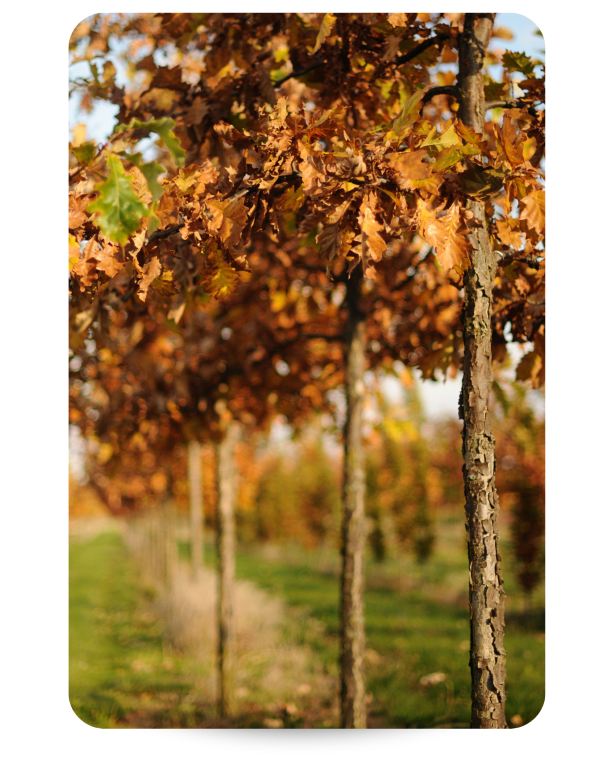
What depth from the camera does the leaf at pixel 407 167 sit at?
164 cm

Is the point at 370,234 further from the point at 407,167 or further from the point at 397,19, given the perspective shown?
the point at 397,19

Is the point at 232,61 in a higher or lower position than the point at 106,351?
higher

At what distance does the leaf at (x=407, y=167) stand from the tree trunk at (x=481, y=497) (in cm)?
39

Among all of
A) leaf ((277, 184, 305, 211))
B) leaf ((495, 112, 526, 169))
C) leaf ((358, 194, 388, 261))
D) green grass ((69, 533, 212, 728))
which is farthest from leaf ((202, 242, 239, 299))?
green grass ((69, 533, 212, 728))

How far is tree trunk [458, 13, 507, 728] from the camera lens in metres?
1.95

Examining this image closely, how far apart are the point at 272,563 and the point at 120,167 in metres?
17.6

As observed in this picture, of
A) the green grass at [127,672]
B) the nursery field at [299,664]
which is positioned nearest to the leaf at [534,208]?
the nursery field at [299,664]

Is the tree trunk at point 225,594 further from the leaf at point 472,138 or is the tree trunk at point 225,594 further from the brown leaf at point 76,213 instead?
the leaf at point 472,138

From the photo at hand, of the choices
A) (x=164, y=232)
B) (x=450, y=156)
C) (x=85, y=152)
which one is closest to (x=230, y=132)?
(x=164, y=232)

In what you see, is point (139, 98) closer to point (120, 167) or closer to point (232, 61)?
point (232, 61)

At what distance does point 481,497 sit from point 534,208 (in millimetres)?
999

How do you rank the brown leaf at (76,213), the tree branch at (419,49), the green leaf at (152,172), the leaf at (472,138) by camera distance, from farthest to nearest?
the tree branch at (419,49), the brown leaf at (76,213), the leaf at (472,138), the green leaf at (152,172)

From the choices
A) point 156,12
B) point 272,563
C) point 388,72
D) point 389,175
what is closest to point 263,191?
point 389,175

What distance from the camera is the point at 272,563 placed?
17875 mm
